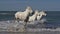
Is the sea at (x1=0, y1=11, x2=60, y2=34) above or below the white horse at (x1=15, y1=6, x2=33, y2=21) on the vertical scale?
below

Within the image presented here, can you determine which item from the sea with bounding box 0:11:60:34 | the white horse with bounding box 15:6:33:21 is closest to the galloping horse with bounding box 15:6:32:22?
the white horse with bounding box 15:6:33:21

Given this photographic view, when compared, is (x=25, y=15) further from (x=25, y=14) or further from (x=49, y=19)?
(x=49, y=19)

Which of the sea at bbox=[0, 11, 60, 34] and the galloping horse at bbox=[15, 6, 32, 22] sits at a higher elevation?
the galloping horse at bbox=[15, 6, 32, 22]

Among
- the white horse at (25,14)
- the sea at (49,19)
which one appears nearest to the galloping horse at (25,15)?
the white horse at (25,14)

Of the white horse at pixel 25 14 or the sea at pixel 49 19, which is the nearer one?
the white horse at pixel 25 14

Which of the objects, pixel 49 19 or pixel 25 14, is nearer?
pixel 25 14

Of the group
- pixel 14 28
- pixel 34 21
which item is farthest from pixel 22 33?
pixel 34 21

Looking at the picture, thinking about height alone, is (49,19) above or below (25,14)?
below

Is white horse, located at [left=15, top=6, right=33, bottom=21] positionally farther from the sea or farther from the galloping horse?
the sea

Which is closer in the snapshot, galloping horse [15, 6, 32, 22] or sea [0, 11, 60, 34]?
galloping horse [15, 6, 32, 22]

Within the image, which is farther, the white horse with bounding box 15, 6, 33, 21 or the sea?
the sea

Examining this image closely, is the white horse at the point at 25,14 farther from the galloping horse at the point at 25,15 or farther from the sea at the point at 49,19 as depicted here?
the sea at the point at 49,19

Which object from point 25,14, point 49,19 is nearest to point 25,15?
point 25,14

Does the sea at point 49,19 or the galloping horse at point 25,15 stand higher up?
the galloping horse at point 25,15
